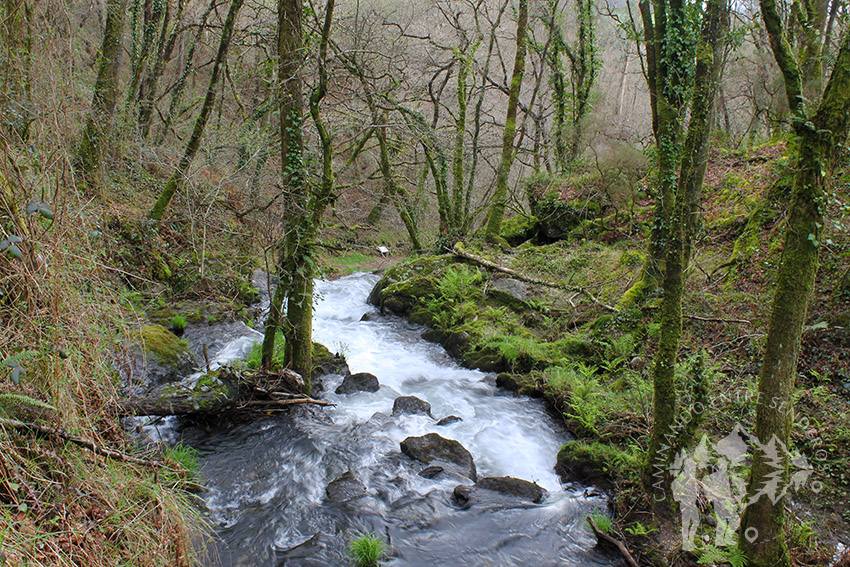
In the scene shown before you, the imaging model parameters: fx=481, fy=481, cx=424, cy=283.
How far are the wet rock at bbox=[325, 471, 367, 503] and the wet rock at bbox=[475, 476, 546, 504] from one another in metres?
1.46

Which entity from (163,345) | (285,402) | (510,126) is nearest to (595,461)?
(285,402)

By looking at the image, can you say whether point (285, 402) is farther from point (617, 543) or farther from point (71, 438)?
point (617, 543)

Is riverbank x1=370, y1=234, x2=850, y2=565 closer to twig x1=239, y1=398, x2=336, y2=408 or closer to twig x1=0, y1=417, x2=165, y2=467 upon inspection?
twig x1=239, y1=398, x2=336, y2=408

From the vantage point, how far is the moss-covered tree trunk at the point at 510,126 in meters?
14.4

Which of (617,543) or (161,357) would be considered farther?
(161,357)

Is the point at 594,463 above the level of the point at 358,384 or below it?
below

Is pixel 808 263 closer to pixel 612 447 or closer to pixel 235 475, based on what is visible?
pixel 612 447

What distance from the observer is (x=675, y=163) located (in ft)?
16.8

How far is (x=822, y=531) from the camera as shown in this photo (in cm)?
456

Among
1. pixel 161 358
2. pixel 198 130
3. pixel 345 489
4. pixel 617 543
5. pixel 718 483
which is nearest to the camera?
pixel 617 543

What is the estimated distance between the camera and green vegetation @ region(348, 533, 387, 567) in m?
4.61

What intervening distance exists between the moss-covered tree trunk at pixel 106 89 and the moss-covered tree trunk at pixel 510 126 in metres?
10.1

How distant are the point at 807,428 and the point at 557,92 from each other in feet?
52.7

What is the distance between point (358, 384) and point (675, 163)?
5.99 metres
